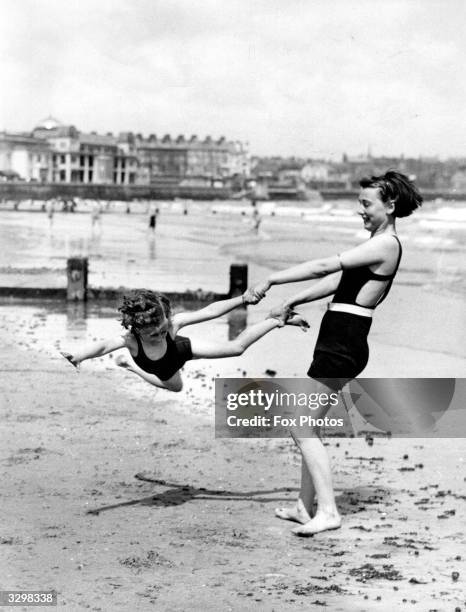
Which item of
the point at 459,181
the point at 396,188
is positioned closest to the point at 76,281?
the point at 396,188

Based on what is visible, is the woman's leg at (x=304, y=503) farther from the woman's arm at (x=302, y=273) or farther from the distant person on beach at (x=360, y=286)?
the woman's arm at (x=302, y=273)

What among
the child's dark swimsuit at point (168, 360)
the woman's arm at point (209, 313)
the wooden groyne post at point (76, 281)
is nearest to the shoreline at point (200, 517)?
the child's dark swimsuit at point (168, 360)

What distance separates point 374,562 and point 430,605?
638mm

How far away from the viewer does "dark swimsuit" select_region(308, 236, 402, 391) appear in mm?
5609

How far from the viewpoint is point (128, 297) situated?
222 inches

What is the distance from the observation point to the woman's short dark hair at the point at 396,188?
5578mm

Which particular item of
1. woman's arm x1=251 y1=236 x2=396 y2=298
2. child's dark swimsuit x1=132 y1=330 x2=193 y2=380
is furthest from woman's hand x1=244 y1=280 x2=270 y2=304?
child's dark swimsuit x1=132 y1=330 x2=193 y2=380

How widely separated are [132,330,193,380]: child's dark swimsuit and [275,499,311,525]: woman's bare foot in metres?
1.09

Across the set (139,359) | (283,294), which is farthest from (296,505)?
(283,294)

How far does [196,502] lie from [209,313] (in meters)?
1.48

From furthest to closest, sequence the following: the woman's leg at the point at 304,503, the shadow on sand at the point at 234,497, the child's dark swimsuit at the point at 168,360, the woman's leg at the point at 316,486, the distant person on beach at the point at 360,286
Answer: the shadow on sand at the point at 234,497 → the woman's leg at the point at 304,503 → the woman's leg at the point at 316,486 → the child's dark swimsuit at the point at 168,360 → the distant person on beach at the point at 360,286

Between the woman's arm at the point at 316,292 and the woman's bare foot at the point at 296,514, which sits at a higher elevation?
the woman's arm at the point at 316,292

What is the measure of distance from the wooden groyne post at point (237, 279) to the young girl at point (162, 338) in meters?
11.6

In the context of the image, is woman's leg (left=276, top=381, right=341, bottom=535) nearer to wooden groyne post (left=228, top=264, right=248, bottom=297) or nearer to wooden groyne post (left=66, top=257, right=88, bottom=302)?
wooden groyne post (left=228, top=264, right=248, bottom=297)
